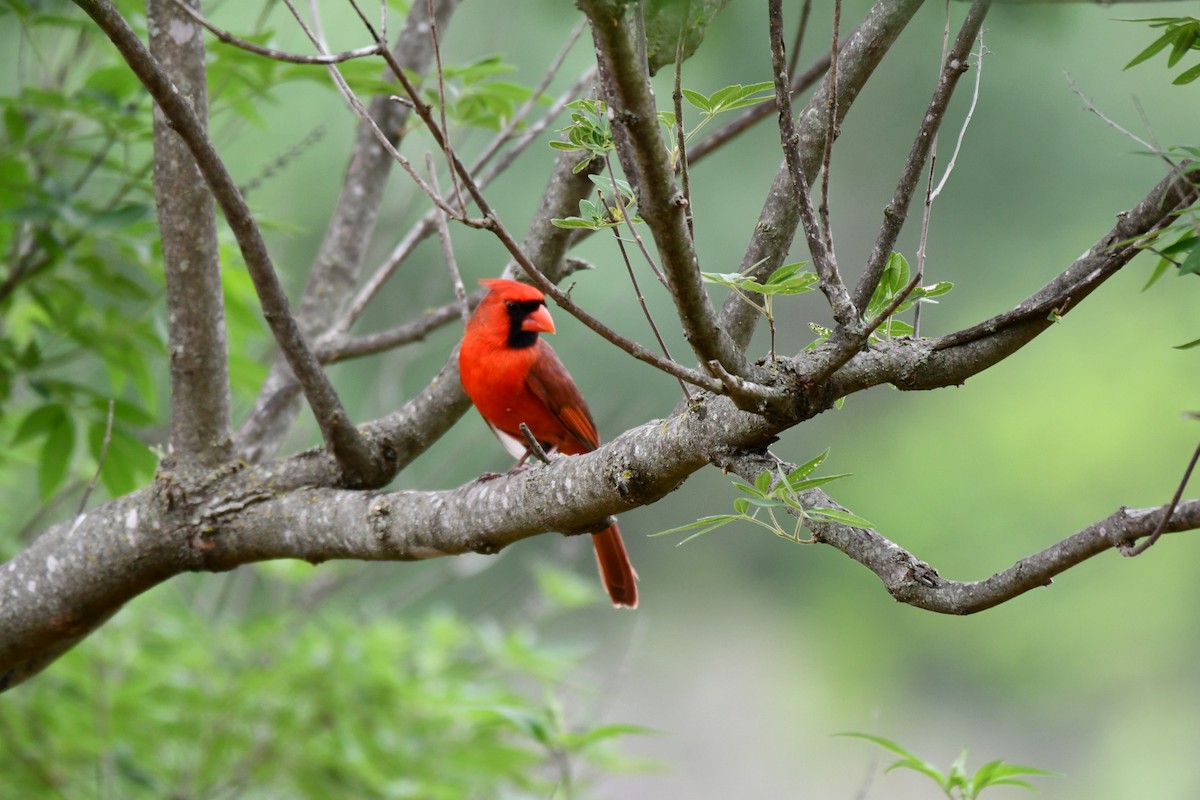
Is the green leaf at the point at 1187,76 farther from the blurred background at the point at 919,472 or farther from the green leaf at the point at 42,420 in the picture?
the blurred background at the point at 919,472

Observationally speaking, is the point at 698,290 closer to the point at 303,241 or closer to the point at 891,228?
the point at 891,228

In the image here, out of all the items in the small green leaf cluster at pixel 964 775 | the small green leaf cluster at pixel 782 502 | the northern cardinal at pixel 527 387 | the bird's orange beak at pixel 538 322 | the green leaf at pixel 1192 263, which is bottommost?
the small green leaf cluster at pixel 964 775

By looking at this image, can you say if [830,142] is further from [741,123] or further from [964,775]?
[741,123]

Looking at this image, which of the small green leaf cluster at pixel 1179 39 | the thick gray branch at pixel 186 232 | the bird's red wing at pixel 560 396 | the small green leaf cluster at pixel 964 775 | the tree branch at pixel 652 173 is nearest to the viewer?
the tree branch at pixel 652 173

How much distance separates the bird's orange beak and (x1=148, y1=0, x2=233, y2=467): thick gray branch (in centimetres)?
103

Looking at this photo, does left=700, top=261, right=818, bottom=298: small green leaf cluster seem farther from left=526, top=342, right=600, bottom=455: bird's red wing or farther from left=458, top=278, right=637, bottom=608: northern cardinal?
left=526, top=342, right=600, bottom=455: bird's red wing

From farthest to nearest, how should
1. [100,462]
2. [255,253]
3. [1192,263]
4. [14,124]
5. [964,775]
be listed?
[14,124] < [100,462] < [255,253] < [964,775] < [1192,263]

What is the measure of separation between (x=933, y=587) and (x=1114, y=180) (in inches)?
367

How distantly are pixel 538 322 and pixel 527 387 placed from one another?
0.19m

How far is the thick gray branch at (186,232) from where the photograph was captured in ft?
6.25

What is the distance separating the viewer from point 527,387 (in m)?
2.86

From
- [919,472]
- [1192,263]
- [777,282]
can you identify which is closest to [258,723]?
[777,282]

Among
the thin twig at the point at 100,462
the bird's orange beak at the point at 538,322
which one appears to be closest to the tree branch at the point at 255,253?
the thin twig at the point at 100,462

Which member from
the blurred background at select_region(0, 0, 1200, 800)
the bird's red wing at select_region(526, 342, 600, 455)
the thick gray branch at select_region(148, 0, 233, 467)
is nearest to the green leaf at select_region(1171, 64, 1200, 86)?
the thick gray branch at select_region(148, 0, 233, 467)
